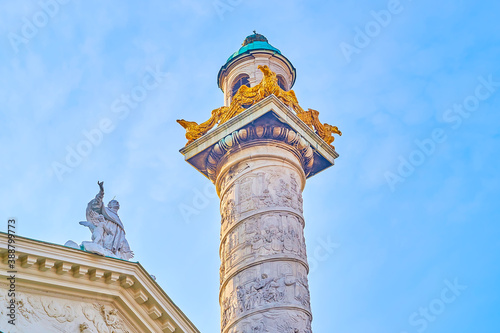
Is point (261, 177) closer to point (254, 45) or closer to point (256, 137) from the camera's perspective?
point (256, 137)

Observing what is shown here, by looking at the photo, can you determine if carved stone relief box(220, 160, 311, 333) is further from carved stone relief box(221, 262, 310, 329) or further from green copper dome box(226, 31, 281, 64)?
green copper dome box(226, 31, 281, 64)

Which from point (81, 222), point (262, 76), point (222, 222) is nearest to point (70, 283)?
point (81, 222)

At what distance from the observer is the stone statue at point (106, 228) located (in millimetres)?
12398

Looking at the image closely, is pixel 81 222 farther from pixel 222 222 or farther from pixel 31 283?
pixel 222 222

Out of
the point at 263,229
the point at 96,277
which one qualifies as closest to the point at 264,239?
the point at 263,229

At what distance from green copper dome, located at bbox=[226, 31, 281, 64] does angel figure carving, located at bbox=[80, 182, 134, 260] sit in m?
8.51

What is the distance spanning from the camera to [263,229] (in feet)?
52.0

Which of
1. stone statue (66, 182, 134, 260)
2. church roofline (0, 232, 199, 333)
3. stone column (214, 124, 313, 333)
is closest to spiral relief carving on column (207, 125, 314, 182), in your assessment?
stone column (214, 124, 313, 333)

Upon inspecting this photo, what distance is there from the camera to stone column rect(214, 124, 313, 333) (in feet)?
48.6

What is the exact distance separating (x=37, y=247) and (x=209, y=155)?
7.53 meters

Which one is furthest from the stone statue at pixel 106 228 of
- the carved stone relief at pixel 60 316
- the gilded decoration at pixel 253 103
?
the gilded decoration at pixel 253 103

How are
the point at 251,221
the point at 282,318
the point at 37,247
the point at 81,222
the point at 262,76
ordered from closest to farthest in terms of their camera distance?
the point at 37,247
the point at 81,222
the point at 282,318
the point at 251,221
the point at 262,76

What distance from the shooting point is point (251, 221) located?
16.1m

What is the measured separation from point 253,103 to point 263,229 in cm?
367
